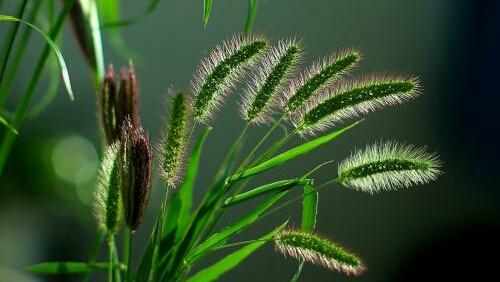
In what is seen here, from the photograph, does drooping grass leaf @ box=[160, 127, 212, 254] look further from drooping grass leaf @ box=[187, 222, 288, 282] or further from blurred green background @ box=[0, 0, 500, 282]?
blurred green background @ box=[0, 0, 500, 282]

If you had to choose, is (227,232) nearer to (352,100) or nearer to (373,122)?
(352,100)

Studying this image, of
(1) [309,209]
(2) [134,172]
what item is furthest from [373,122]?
(2) [134,172]

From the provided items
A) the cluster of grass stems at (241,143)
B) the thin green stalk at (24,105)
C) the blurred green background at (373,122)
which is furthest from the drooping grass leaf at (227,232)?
the blurred green background at (373,122)

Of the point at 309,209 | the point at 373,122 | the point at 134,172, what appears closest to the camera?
the point at 134,172

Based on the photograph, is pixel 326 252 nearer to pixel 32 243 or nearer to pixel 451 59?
pixel 32 243

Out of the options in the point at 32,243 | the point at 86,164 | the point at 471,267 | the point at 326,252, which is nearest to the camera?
the point at 326,252

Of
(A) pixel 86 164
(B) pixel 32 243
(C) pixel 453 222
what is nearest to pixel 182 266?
(A) pixel 86 164
